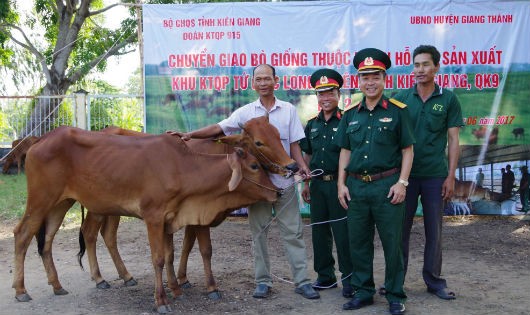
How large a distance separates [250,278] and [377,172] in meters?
2.19

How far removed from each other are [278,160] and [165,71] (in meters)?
4.58

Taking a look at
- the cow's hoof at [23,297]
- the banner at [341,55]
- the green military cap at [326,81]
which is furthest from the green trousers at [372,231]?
the banner at [341,55]

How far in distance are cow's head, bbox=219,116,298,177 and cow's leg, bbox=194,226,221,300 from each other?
3.07ft

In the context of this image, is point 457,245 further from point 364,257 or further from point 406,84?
point 364,257

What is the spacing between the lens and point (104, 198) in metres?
5.57

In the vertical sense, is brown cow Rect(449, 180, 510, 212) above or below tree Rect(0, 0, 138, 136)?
below

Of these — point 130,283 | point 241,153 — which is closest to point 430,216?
point 241,153

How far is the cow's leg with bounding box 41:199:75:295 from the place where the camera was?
5930mm

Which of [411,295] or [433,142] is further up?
[433,142]

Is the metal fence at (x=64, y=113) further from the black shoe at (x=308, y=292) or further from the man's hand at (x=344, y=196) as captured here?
the man's hand at (x=344, y=196)

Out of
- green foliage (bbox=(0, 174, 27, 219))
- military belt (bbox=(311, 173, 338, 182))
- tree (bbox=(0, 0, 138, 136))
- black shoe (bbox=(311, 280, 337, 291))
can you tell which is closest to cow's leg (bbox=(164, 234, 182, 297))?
black shoe (bbox=(311, 280, 337, 291))

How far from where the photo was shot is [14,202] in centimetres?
1149

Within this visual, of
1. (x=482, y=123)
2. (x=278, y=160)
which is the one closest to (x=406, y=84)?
(x=482, y=123)

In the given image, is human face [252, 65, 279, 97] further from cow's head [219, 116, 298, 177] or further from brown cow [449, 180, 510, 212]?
brown cow [449, 180, 510, 212]
